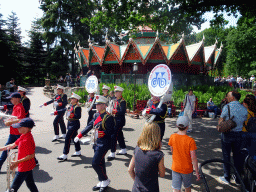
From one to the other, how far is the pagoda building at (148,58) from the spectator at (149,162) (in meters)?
13.9

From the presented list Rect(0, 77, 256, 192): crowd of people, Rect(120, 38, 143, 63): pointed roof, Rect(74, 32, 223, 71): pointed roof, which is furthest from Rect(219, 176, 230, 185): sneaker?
Rect(120, 38, 143, 63): pointed roof

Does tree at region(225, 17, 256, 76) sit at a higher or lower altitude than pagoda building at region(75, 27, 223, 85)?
higher

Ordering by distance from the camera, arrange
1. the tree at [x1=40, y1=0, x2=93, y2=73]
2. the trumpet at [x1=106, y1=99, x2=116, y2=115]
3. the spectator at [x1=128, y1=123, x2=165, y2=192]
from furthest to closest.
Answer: the tree at [x1=40, y1=0, x2=93, y2=73] < the trumpet at [x1=106, y1=99, x2=116, y2=115] < the spectator at [x1=128, y1=123, x2=165, y2=192]

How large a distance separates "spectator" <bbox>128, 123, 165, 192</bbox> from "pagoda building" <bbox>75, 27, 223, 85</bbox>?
13.9m

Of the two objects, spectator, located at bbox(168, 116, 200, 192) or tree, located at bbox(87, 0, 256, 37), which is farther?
tree, located at bbox(87, 0, 256, 37)

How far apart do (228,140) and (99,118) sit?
9.74ft

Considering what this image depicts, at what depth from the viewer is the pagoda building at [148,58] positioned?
1808 centimetres

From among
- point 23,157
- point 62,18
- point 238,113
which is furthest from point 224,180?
point 62,18

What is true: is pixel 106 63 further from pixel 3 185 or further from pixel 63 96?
pixel 3 185

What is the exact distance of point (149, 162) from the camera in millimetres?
2545

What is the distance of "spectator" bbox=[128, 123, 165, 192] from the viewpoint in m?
2.55

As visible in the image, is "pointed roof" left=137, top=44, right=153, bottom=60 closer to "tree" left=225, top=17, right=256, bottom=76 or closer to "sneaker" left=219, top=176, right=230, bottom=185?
"sneaker" left=219, top=176, right=230, bottom=185

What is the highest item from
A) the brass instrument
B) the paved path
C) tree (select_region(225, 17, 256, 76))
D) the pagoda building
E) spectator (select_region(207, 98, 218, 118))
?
tree (select_region(225, 17, 256, 76))

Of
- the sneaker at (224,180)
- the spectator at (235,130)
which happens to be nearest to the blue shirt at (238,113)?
the spectator at (235,130)
